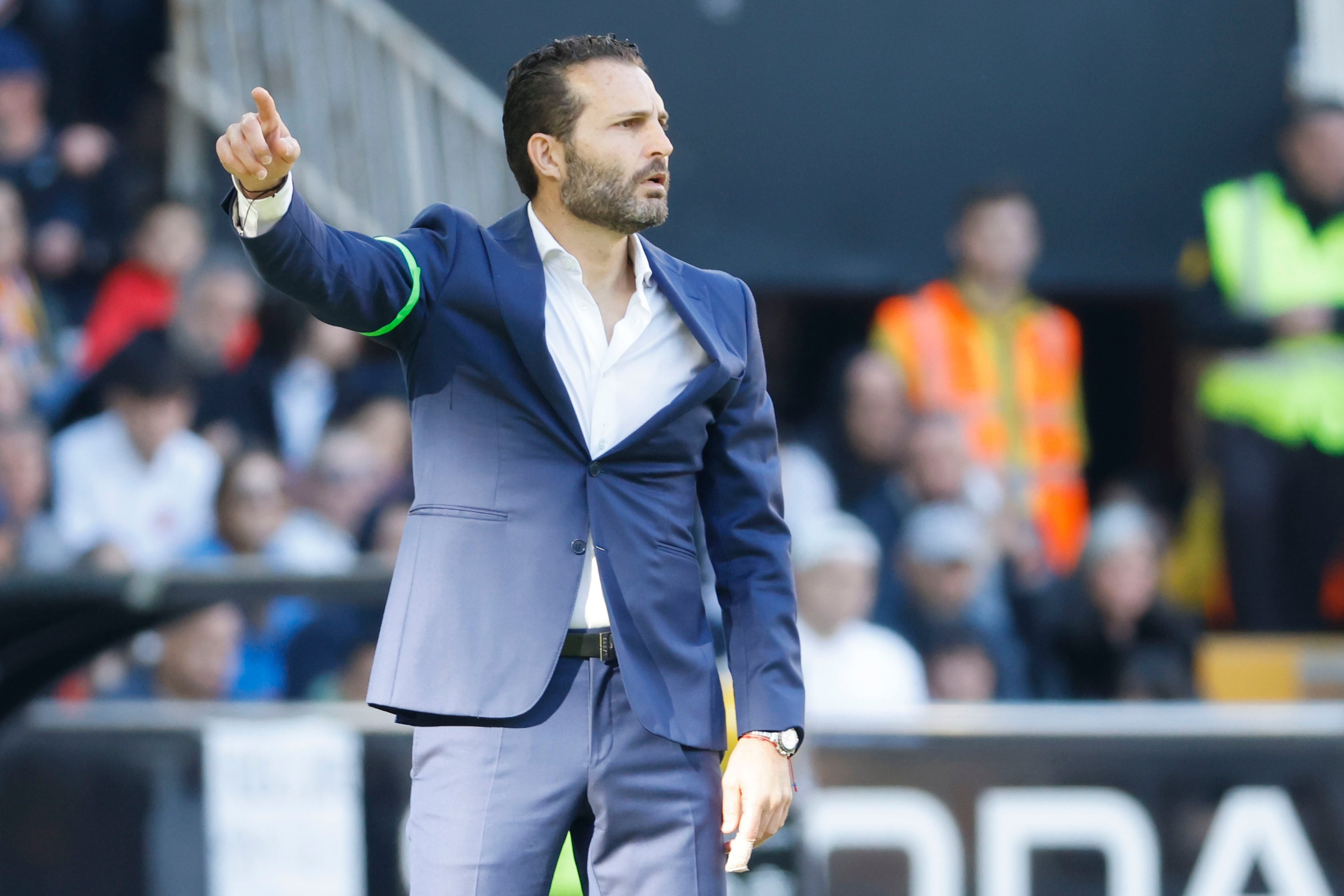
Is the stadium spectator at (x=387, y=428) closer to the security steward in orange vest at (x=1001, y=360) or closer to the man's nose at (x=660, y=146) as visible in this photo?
the security steward in orange vest at (x=1001, y=360)

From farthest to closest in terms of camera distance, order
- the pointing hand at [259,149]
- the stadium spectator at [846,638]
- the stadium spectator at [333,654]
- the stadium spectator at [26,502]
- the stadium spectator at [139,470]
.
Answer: the stadium spectator at [139,470] < the stadium spectator at [26,502] < the stadium spectator at [846,638] < the stadium spectator at [333,654] < the pointing hand at [259,149]

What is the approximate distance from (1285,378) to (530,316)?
4531 mm

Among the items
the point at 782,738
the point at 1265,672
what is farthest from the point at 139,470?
the point at 782,738

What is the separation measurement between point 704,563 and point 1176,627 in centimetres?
161

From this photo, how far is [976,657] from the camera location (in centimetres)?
557

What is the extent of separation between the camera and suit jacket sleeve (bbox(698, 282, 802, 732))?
220 cm

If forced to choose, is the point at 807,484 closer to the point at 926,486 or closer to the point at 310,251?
the point at 926,486

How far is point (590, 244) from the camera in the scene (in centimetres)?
222

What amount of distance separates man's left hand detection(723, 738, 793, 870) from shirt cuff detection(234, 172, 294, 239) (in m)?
0.89

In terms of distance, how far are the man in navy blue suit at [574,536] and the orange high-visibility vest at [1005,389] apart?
3852 millimetres

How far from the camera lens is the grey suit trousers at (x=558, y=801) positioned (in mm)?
2037

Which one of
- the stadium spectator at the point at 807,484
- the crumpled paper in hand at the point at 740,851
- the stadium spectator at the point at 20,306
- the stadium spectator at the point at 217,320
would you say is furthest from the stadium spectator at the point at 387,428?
the crumpled paper in hand at the point at 740,851

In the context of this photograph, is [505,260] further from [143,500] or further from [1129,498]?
[1129,498]

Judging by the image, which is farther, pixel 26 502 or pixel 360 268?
pixel 26 502
